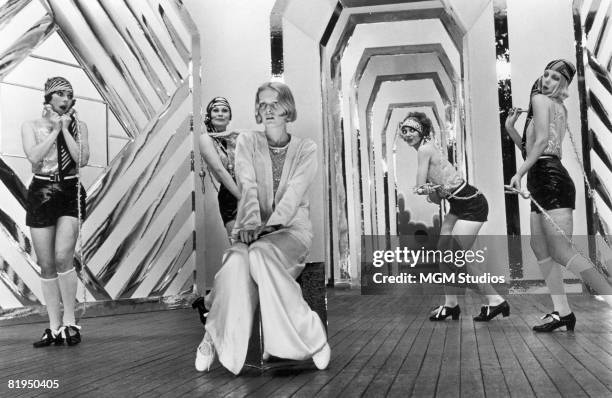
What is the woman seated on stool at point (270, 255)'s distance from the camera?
2.55m

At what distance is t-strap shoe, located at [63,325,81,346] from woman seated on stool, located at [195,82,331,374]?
1327 mm

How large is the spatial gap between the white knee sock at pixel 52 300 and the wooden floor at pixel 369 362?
188mm

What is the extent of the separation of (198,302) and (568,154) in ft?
11.7

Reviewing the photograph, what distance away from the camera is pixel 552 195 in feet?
13.0

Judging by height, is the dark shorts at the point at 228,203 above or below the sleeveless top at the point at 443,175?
below

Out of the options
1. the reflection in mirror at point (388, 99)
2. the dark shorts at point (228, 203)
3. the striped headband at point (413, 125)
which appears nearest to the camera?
the dark shorts at point (228, 203)

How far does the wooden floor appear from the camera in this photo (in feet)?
7.38

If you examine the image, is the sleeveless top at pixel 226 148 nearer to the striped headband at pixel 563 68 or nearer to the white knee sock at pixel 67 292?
the white knee sock at pixel 67 292

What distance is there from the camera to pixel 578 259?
3.89 metres

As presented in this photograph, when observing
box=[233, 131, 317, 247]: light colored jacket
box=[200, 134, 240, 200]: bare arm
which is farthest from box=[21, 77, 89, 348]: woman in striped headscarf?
box=[233, 131, 317, 247]: light colored jacket

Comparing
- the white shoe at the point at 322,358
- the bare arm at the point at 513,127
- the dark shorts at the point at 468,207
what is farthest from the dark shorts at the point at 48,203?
the bare arm at the point at 513,127

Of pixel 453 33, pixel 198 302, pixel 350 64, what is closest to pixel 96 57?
pixel 198 302

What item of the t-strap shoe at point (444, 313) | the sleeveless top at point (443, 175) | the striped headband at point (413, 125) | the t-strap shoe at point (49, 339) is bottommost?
the t-strap shoe at point (444, 313)

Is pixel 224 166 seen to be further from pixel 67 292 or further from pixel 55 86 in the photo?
pixel 67 292
